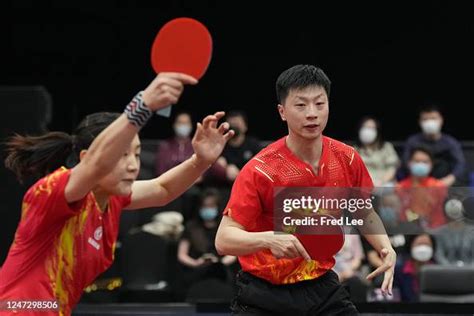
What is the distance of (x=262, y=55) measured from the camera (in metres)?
12.9

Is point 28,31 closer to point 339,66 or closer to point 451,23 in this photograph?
point 339,66

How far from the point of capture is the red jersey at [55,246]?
169 inches

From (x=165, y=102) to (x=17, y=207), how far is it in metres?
5.72

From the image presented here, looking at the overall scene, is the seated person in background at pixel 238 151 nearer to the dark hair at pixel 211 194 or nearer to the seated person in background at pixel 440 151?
the dark hair at pixel 211 194

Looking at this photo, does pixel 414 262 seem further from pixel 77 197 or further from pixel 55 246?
pixel 77 197

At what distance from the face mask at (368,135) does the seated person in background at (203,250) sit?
1577 mm

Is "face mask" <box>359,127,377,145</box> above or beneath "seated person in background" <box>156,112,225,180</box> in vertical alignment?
above

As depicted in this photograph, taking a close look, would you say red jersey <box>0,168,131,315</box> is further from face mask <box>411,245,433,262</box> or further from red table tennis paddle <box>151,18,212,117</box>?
face mask <box>411,245,433,262</box>

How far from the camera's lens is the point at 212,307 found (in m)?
7.95

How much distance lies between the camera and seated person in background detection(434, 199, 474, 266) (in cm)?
796

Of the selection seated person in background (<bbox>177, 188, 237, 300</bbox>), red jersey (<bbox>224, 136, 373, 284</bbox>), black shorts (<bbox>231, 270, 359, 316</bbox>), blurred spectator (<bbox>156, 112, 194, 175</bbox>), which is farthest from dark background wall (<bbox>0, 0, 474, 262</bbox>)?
black shorts (<bbox>231, 270, 359, 316</bbox>)

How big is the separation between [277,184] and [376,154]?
514cm

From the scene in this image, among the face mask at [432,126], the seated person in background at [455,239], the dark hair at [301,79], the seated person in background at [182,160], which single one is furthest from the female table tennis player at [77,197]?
the face mask at [432,126]

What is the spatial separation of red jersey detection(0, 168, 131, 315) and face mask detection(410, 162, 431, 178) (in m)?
5.24
